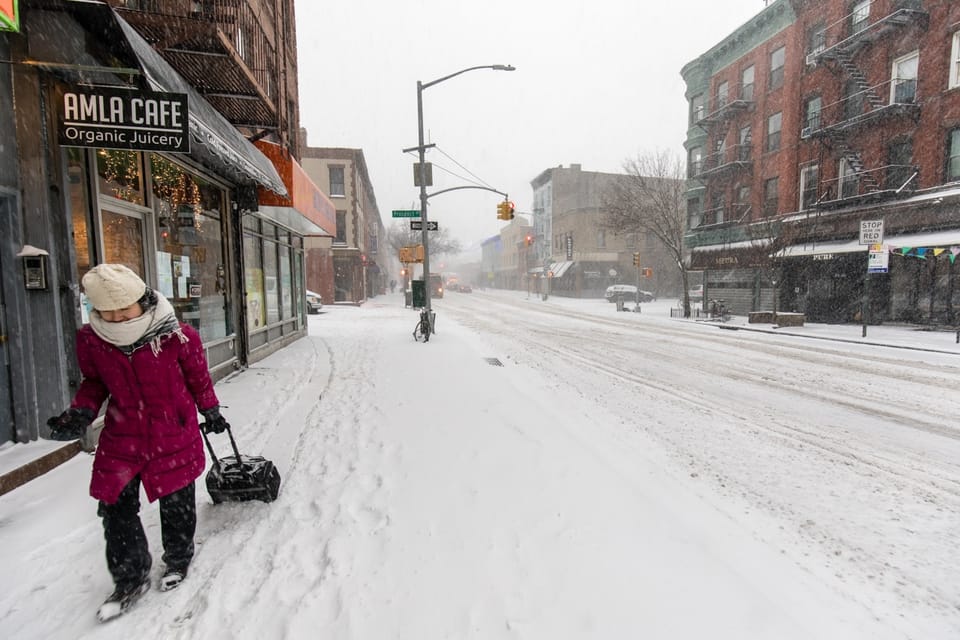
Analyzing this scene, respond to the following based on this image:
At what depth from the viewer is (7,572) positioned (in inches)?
106

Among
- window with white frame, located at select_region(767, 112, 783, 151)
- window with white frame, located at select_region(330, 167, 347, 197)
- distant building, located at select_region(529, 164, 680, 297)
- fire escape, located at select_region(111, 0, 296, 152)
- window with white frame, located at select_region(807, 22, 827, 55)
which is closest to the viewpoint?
fire escape, located at select_region(111, 0, 296, 152)

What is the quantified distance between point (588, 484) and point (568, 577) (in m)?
1.27

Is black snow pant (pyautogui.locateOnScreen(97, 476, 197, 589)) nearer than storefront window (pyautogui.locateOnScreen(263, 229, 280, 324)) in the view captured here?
Yes

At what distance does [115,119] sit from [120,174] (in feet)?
4.89

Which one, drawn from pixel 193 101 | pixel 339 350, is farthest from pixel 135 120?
pixel 339 350

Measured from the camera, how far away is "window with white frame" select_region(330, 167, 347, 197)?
97.1ft

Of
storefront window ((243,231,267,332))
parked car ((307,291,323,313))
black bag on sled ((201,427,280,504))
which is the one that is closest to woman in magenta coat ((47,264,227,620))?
black bag on sled ((201,427,280,504))

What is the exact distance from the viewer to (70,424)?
7.54ft

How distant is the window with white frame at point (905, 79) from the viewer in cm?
1682

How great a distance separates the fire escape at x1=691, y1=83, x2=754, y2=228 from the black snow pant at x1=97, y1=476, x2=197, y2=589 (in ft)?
89.6

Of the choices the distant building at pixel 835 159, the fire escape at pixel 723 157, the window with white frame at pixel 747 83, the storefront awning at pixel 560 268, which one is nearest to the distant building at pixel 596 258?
the storefront awning at pixel 560 268

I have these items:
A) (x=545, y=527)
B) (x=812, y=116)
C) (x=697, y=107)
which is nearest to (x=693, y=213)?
(x=697, y=107)

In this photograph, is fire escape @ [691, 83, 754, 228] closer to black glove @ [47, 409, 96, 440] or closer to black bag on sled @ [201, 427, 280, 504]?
black bag on sled @ [201, 427, 280, 504]

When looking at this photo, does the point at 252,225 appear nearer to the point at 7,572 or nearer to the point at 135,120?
the point at 135,120
